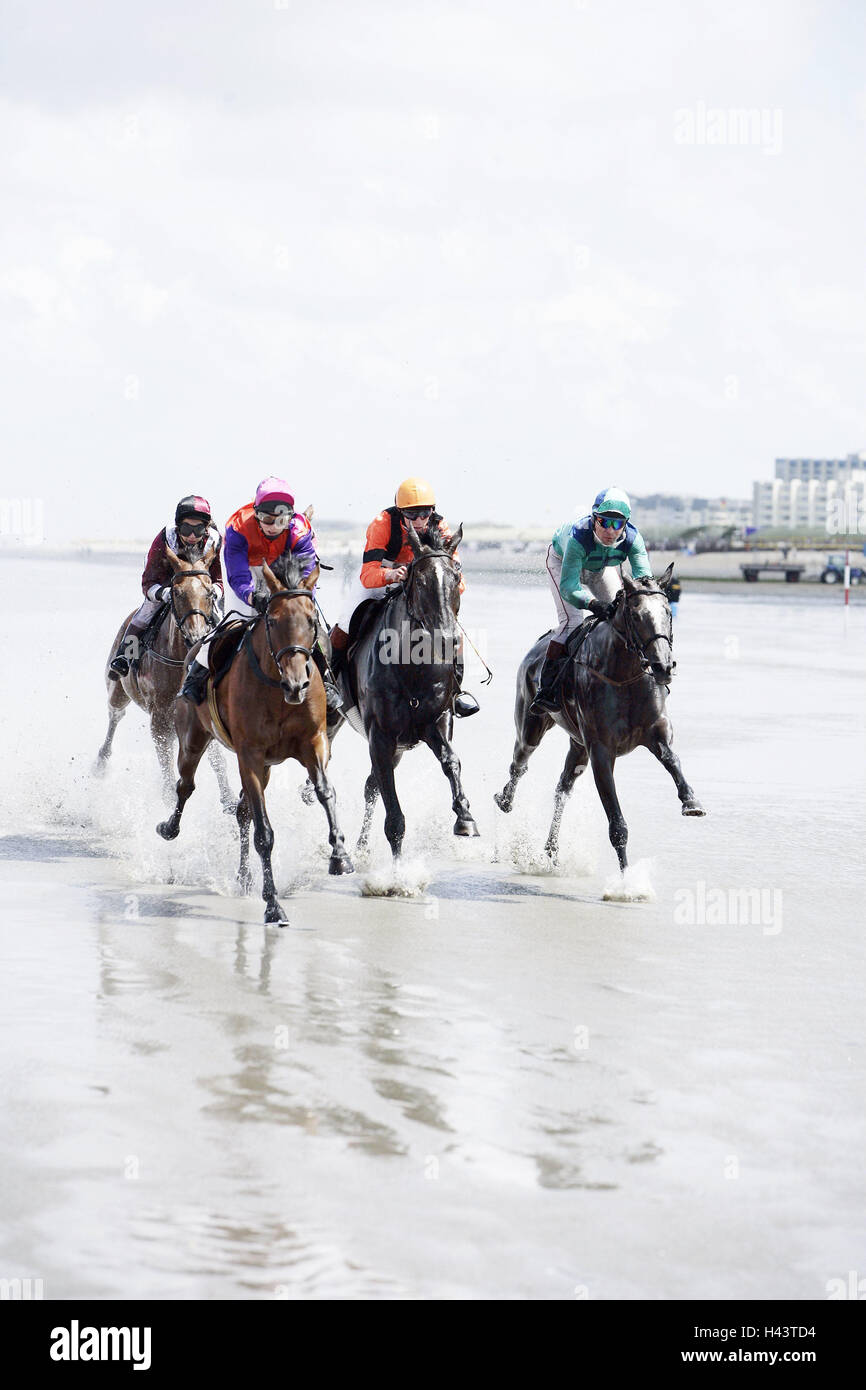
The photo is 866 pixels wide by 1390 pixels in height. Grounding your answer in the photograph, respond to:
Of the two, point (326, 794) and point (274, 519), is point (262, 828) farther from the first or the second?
point (274, 519)

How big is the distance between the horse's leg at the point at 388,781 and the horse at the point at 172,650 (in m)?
1.40

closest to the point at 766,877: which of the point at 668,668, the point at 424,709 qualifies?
the point at 668,668

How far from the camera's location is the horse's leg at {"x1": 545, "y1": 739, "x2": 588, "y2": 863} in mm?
12258

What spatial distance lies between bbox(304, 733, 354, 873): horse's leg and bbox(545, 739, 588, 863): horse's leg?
7.47 feet

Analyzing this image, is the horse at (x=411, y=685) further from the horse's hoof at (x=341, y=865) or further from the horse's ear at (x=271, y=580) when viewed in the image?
the horse's ear at (x=271, y=580)

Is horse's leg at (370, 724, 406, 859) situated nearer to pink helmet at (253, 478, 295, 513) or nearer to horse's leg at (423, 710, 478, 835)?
horse's leg at (423, 710, 478, 835)

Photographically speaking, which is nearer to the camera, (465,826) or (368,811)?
(465,826)

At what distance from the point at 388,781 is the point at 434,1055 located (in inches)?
167

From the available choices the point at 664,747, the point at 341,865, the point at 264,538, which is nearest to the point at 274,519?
the point at 264,538

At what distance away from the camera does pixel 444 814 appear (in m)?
13.6

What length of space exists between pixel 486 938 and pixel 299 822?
3.59 metres

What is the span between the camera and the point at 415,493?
11320 millimetres
